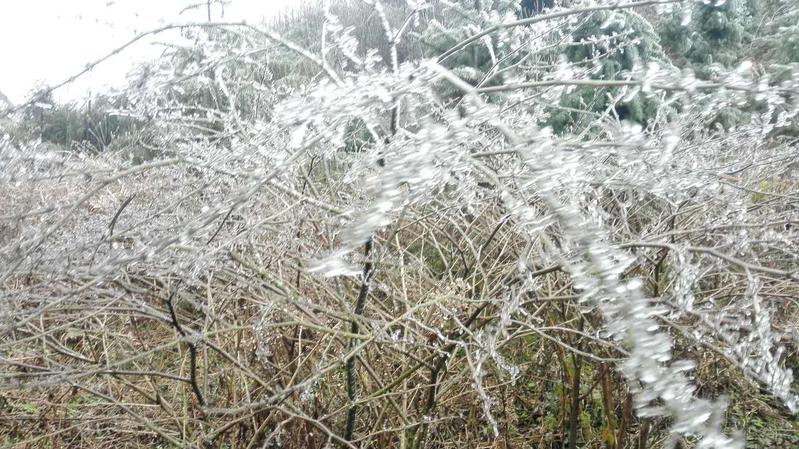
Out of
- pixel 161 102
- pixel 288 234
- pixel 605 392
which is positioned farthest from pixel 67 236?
pixel 605 392

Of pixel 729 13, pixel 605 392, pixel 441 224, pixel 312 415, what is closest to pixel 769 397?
pixel 605 392

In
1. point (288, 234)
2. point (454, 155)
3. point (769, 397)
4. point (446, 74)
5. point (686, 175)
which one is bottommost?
point (769, 397)

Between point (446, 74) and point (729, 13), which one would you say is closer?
point (446, 74)

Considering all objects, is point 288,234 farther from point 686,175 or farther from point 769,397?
point 769,397

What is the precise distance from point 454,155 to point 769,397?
409 cm

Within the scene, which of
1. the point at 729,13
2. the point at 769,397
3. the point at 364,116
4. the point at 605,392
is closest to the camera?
the point at 364,116

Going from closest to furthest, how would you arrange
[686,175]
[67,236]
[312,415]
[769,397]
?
[686,175] → [67,236] → [312,415] → [769,397]

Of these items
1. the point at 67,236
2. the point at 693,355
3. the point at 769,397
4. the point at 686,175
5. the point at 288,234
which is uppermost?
the point at 686,175

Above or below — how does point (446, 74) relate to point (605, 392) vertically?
above

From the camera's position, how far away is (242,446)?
2834 mm

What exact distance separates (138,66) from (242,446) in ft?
5.83

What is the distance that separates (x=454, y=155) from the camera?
3.76 ft

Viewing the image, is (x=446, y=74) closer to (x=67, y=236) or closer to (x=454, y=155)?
(x=454, y=155)

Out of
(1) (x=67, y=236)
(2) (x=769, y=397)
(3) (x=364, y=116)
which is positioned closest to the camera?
(3) (x=364, y=116)
